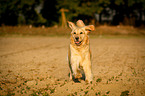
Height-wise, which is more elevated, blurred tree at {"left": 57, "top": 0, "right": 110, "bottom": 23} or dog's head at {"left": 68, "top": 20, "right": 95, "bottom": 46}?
blurred tree at {"left": 57, "top": 0, "right": 110, "bottom": 23}

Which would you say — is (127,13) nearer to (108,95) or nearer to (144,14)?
(144,14)

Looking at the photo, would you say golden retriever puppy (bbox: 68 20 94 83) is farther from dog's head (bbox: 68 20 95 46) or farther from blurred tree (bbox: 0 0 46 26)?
blurred tree (bbox: 0 0 46 26)

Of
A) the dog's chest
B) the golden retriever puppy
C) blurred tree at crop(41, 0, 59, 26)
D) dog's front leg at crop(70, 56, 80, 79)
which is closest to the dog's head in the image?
the golden retriever puppy

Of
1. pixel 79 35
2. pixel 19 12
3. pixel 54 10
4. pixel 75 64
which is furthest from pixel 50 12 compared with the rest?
pixel 79 35

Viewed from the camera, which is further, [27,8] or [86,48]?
[27,8]

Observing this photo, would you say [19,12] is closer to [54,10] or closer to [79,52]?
[54,10]

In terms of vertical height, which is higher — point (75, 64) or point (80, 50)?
point (80, 50)

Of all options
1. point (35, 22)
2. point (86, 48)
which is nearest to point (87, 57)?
point (86, 48)

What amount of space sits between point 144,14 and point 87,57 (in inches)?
2304

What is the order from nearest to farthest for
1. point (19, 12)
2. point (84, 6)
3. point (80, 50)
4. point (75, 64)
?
point (80, 50), point (75, 64), point (84, 6), point (19, 12)

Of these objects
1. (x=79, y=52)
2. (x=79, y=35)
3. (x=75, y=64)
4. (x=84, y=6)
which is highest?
(x=84, y=6)

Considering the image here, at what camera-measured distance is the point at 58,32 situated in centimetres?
3002

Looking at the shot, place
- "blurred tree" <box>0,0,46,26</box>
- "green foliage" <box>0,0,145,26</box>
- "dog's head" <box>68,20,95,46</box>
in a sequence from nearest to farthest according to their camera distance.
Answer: "dog's head" <box>68,20,95,46</box> < "green foliage" <box>0,0,145,26</box> < "blurred tree" <box>0,0,46,26</box>

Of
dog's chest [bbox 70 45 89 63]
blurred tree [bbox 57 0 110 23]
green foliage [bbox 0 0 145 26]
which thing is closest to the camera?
dog's chest [bbox 70 45 89 63]
